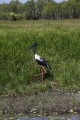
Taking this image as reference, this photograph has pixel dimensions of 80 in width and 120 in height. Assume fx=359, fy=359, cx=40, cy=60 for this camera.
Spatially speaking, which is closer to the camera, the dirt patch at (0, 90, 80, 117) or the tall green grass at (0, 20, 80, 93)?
the dirt patch at (0, 90, 80, 117)

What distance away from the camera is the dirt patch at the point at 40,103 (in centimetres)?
691

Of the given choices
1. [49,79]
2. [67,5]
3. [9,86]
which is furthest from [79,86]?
[67,5]

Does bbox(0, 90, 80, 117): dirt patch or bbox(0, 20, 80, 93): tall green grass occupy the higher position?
bbox(0, 20, 80, 93): tall green grass

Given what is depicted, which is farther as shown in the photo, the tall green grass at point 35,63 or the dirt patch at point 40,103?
the tall green grass at point 35,63

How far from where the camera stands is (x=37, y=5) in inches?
4289

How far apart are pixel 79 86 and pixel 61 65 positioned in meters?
1.74

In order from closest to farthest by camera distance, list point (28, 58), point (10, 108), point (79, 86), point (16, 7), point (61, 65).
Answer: point (10, 108) → point (79, 86) → point (61, 65) → point (28, 58) → point (16, 7)

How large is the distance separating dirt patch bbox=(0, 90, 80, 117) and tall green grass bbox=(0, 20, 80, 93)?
0.44 metres

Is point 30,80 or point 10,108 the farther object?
point 30,80

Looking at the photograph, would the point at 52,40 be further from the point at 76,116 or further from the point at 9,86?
the point at 76,116

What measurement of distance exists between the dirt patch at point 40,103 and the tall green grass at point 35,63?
443 mm

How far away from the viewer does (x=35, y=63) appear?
10469 mm

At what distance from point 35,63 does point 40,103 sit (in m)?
3.30

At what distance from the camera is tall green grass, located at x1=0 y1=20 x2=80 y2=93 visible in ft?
28.5
